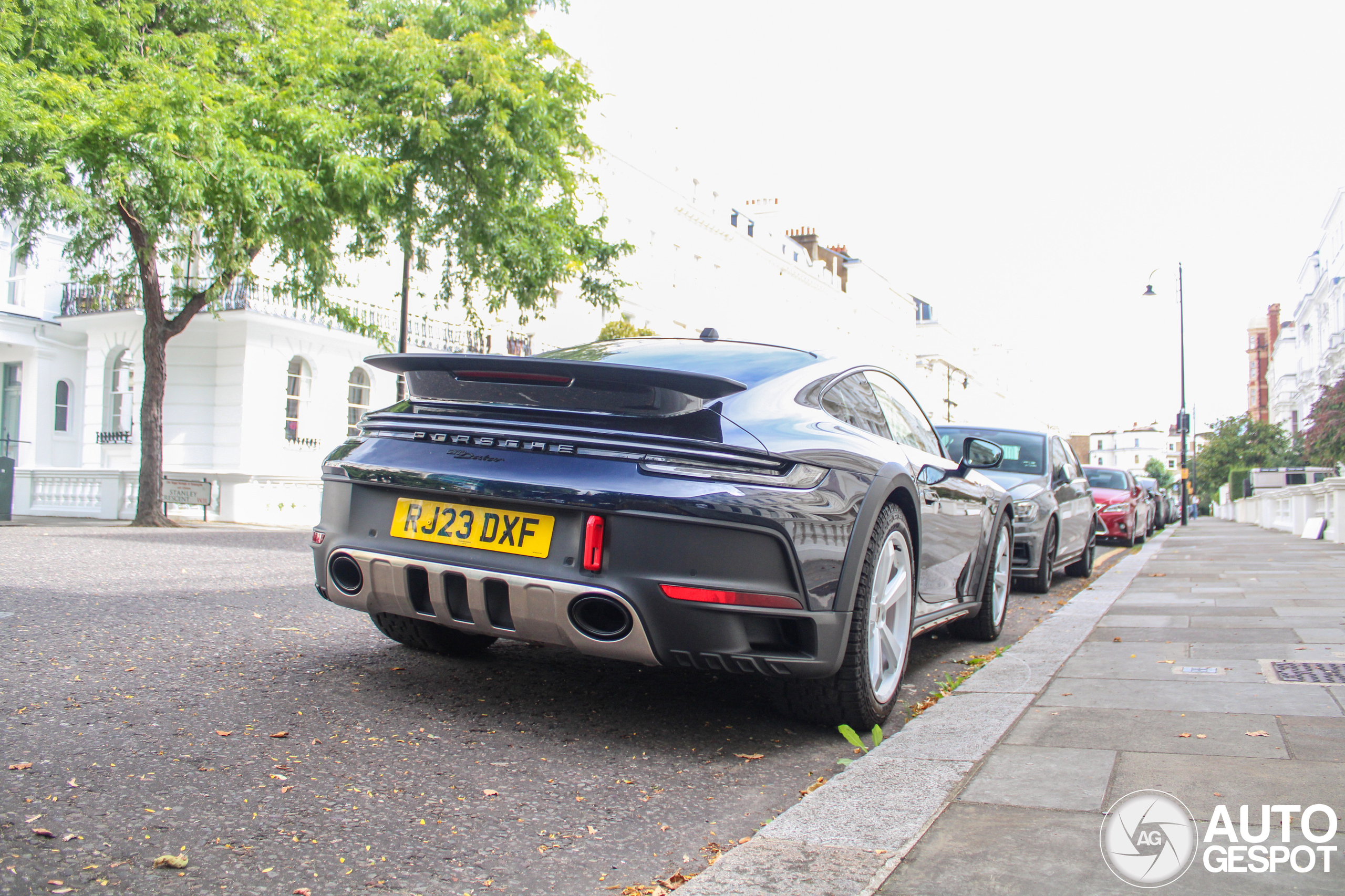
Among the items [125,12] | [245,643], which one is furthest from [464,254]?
[245,643]

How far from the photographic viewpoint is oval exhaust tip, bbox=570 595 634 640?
319cm

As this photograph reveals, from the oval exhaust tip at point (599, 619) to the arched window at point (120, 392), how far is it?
24764 mm

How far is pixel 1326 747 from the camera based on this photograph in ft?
11.2

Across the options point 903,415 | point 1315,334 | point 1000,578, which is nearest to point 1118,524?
point 1000,578

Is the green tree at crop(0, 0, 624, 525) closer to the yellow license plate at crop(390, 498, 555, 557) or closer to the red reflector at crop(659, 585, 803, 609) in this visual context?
the yellow license plate at crop(390, 498, 555, 557)

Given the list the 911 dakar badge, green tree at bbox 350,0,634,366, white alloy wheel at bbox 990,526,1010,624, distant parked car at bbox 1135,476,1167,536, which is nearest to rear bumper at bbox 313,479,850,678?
the 911 dakar badge

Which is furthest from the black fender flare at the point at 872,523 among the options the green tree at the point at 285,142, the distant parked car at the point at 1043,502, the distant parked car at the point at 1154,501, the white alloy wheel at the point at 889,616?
the distant parked car at the point at 1154,501

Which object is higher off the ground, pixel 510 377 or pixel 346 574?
pixel 510 377

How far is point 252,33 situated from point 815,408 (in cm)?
1740

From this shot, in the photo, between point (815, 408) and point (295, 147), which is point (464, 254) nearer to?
point (295, 147)

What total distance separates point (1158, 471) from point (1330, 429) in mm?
156893

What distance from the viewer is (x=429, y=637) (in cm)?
450

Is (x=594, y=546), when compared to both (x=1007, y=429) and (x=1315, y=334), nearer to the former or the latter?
(x=1007, y=429)

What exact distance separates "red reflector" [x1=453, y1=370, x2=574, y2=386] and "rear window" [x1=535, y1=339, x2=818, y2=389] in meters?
0.15
